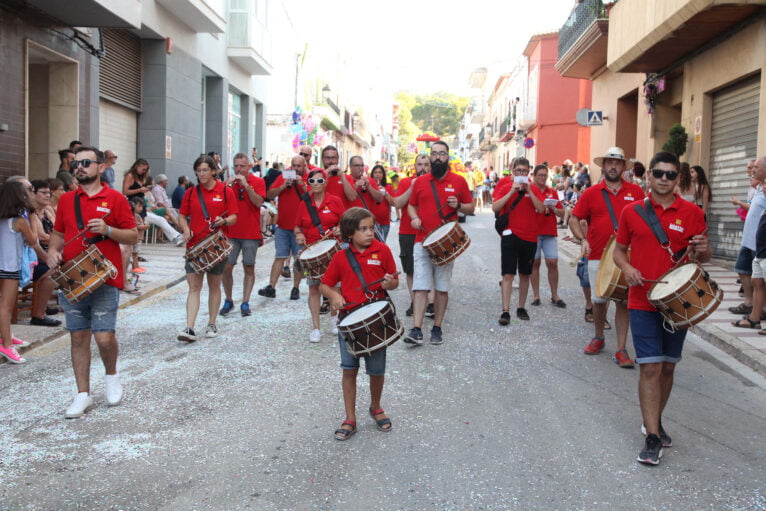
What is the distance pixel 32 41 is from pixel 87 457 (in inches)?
391

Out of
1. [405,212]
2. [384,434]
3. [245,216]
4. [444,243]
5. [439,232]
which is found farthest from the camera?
[245,216]

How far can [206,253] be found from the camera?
7332 mm

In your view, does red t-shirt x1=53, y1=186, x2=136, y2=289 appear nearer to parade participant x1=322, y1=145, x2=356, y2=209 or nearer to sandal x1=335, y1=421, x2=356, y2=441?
sandal x1=335, y1=421, x2=356, y2=441

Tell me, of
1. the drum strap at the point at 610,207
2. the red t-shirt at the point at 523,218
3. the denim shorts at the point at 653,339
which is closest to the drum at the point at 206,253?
the red t-shirt at the point at 523,218

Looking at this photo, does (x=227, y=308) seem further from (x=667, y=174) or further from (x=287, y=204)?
(x=667, y=174)

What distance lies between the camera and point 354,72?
61062mm

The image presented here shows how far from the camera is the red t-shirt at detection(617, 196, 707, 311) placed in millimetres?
4668

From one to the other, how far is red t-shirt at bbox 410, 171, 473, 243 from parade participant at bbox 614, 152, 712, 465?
3077 mm

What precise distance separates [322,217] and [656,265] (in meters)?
4.03

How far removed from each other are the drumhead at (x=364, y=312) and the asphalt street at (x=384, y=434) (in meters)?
0.78

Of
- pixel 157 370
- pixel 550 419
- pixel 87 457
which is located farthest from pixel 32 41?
pixel 550 419

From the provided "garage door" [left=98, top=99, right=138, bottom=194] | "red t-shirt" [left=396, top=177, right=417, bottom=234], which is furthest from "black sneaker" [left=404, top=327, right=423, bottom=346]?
"garage door" [left=98, top=99, right=138, bottom=194]

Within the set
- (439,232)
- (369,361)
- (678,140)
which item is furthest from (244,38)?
(369,361)

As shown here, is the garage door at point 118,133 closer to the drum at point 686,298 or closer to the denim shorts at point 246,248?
the denim shorts at point 246,248
